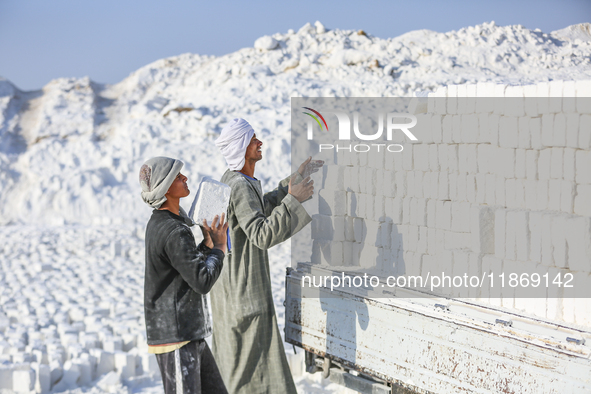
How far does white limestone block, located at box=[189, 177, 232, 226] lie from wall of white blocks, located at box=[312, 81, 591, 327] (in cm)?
142

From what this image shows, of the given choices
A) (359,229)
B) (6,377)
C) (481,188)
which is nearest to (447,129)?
(481,188)

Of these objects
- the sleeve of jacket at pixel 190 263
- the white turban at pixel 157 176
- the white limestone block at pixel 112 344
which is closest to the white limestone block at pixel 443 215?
the sleeve of jacket at pixel 190 263

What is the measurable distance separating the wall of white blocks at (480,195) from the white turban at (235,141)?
3.07 feet

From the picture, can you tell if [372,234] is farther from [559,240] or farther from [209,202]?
[209,202]

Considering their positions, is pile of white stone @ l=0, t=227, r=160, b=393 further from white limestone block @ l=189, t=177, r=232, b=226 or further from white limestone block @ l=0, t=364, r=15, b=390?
white limestone block @ l=189, t=177, r=232, b=226

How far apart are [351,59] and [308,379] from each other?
1918 centimetres

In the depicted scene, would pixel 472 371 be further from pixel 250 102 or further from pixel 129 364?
pixel 250 102

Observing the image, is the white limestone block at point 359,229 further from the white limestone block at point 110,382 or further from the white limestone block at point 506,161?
the white limestone block at point 110,382

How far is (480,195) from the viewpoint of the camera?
324cm

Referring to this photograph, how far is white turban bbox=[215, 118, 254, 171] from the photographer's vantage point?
3.07 meters

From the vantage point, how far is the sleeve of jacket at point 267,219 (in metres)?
2.84

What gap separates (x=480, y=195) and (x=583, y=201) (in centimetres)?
57

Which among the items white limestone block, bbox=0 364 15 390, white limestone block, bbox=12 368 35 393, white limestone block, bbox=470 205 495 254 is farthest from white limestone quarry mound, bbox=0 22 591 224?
white limestone block, bbox=470 205 495 254

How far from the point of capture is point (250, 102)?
19.0 metres
